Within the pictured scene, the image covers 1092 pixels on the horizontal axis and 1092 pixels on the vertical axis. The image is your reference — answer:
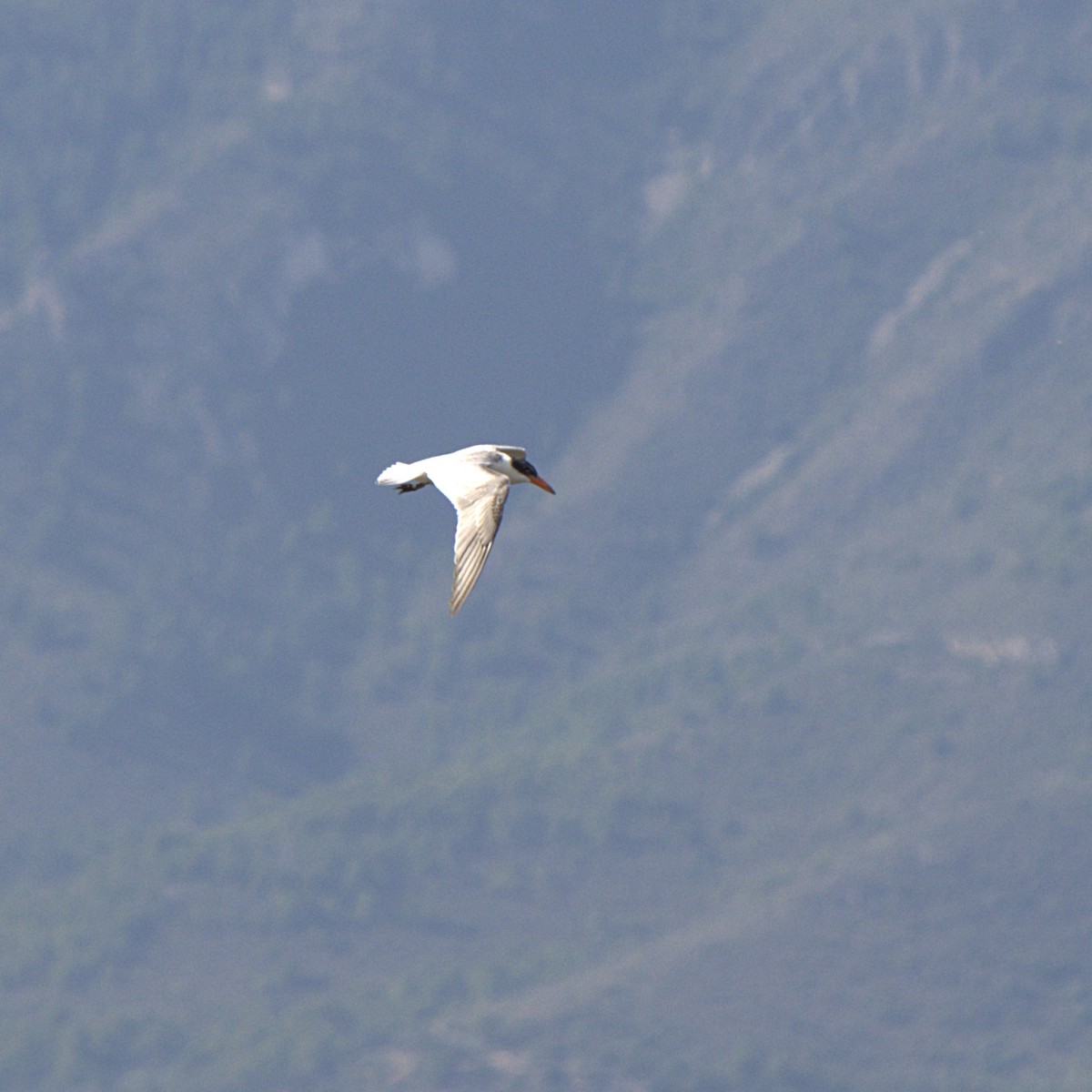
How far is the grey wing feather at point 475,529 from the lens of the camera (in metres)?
50.1

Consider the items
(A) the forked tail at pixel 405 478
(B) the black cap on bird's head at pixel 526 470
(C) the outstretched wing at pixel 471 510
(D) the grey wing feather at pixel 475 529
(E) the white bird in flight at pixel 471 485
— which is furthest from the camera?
(B) the black cap on bird's head at pixel 526 470

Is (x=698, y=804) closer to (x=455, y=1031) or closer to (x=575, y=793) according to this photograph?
(x=575, y=793)

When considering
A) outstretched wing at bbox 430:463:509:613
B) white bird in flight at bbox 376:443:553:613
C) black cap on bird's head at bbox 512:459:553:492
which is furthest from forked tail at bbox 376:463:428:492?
black cap on bird's head at bbox 512:459:553:492

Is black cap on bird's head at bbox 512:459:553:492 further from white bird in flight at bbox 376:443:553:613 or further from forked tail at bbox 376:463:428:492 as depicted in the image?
forked tail at bbox 376:463:428:492

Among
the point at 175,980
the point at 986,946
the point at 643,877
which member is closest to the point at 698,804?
the point at 643,877

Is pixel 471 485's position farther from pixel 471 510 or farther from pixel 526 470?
pixel 526 470

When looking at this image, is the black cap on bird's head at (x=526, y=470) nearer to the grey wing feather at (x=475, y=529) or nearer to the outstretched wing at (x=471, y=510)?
the outstretched wing at (x=471, y=510)

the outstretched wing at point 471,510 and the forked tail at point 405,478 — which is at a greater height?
the forked tail at point 405,478

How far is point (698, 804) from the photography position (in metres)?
192

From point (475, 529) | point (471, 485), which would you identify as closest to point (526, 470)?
point (471, 485)

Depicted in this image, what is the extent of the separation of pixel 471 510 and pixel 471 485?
0.96m

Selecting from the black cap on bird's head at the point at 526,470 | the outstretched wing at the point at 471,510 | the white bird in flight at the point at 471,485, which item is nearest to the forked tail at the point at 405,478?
the white bird in flight at the point at 471,485

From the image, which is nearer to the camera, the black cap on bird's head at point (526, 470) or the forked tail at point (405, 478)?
the forked tail at point (405, 478)

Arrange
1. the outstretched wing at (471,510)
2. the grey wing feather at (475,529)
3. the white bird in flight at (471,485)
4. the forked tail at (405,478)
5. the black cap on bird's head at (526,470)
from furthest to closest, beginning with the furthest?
the black cap on bird's head at (526,470)
the forked tail at (405,478)
the white bird in flight at (471,485)
the outstretched wing at (471,510)
the grey wing feather at (475,529)
